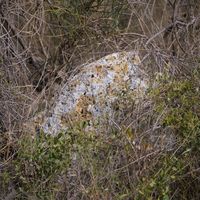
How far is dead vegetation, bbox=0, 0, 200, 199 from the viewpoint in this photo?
4.29 metres

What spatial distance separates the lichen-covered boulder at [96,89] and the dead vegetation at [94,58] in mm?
130

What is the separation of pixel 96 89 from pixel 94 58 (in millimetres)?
586

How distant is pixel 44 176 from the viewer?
4414 millimetres

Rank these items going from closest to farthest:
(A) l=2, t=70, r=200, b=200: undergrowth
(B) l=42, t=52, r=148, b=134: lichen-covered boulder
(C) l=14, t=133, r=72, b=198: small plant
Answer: (A) l=2, t=70, r=200, b=200: undergrowth < (C) l=14, t=133, r=72, b=198: small plant < (B) l=42, t=52, r=148, b=134: lichen-covered boulder

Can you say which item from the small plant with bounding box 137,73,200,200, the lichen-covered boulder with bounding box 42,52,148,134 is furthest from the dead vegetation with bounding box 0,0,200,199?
the lichen-covered boulder with bounding box 42,52,148,134

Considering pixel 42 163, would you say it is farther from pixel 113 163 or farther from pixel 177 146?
pixel 177 146

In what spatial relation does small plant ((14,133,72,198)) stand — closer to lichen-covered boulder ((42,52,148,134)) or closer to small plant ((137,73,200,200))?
lichen-covered boulder ((42,52,148,134))

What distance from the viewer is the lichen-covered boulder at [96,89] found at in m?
4.90

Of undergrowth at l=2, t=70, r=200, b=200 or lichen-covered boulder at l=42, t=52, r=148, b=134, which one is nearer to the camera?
undergrowth at l=2, t=70, r=200, b=200

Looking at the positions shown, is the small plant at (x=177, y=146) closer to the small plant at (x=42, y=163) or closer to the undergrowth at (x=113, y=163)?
the undergrowth at (x=113, y=163)

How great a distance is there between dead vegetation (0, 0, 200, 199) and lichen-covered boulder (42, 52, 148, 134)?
13cm

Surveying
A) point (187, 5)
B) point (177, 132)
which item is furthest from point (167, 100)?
point (187, 5)

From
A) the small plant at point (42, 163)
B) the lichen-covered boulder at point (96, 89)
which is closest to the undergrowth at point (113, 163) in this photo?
the small plant at point (42, 163)

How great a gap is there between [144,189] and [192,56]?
1621 millimetres
